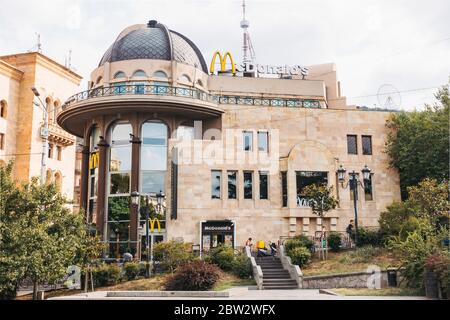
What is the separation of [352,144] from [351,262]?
43.5ft

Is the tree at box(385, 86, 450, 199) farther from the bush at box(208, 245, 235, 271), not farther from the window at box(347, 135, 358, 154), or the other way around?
the bush at box(208, 245, 235, 271)

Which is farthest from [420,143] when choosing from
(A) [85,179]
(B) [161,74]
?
(A) [85,179]

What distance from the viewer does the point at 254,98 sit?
39.2 metres

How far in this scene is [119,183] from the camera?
3728cm

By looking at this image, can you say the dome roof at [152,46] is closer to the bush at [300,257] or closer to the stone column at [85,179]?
the stone column at [85,179]

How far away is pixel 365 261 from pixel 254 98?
17310 millimetres

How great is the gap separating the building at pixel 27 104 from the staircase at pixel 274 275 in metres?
25.9

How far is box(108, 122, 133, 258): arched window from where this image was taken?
36156mm

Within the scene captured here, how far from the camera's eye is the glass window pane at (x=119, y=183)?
121 feet

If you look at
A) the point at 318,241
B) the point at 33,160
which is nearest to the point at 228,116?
the point at 318,241

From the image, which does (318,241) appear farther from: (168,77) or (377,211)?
(168,77)

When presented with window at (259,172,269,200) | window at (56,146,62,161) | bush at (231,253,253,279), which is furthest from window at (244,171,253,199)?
window at (56,146,62,161)

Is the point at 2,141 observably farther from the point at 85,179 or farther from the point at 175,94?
the point at 175,94

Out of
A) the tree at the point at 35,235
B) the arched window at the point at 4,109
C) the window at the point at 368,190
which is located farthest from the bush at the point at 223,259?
the arched window at the point at 4,109
